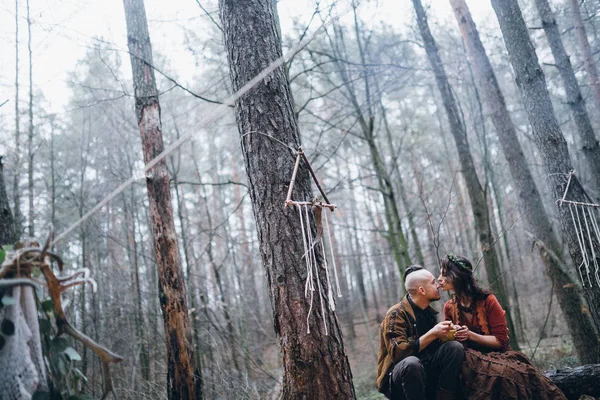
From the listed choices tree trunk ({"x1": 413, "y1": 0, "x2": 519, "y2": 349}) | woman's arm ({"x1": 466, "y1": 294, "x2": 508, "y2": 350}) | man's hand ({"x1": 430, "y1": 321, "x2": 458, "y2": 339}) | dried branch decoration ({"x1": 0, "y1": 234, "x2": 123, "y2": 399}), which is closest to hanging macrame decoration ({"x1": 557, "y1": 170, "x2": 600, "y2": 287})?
tree trunk ({"x1": 413, "y1": 0, "x2": 519, "y2": 349})

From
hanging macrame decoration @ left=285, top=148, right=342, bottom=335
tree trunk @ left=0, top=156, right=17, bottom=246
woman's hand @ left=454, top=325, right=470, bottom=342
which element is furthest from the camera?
woman's hand @ left=454, top=325, right=470, bottom=342

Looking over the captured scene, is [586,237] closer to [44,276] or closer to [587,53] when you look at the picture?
[44,276]

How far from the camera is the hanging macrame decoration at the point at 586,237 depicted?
4.15 m

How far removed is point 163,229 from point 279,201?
7.97 feet

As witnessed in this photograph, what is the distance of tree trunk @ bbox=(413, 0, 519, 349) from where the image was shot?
6008 mm

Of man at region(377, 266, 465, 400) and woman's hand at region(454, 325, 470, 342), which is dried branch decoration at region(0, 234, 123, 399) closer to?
man at region(377, 266, 465, 400)

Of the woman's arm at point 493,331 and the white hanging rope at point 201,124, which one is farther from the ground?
the white hanging rope at point 201,124

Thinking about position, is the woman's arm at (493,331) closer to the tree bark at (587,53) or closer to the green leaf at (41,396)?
the green leaf at (41,396)

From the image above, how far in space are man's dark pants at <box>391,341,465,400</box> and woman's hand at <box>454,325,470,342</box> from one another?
13 centimetres

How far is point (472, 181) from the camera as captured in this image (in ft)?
20.6

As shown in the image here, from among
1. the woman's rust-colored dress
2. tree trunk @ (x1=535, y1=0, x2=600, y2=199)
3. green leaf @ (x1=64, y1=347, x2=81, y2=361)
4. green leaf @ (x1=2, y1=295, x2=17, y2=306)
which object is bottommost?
the woman's rust-colored dress

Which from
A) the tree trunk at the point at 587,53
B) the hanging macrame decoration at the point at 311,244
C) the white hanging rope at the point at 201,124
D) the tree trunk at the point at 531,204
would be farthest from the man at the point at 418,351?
the tree trunk at the point at 587,53

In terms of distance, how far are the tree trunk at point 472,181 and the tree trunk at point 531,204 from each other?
19.4 inches

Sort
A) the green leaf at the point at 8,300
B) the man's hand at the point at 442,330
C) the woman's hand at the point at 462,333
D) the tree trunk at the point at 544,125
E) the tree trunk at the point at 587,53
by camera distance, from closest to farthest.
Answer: the green leaf at the point at 8,300 < the man's hand at the point at 442,330 < the woman's hand at the point at 462,333 < the tree trunk at the point at 544,125 < the tree trunk at the point at 587,53
